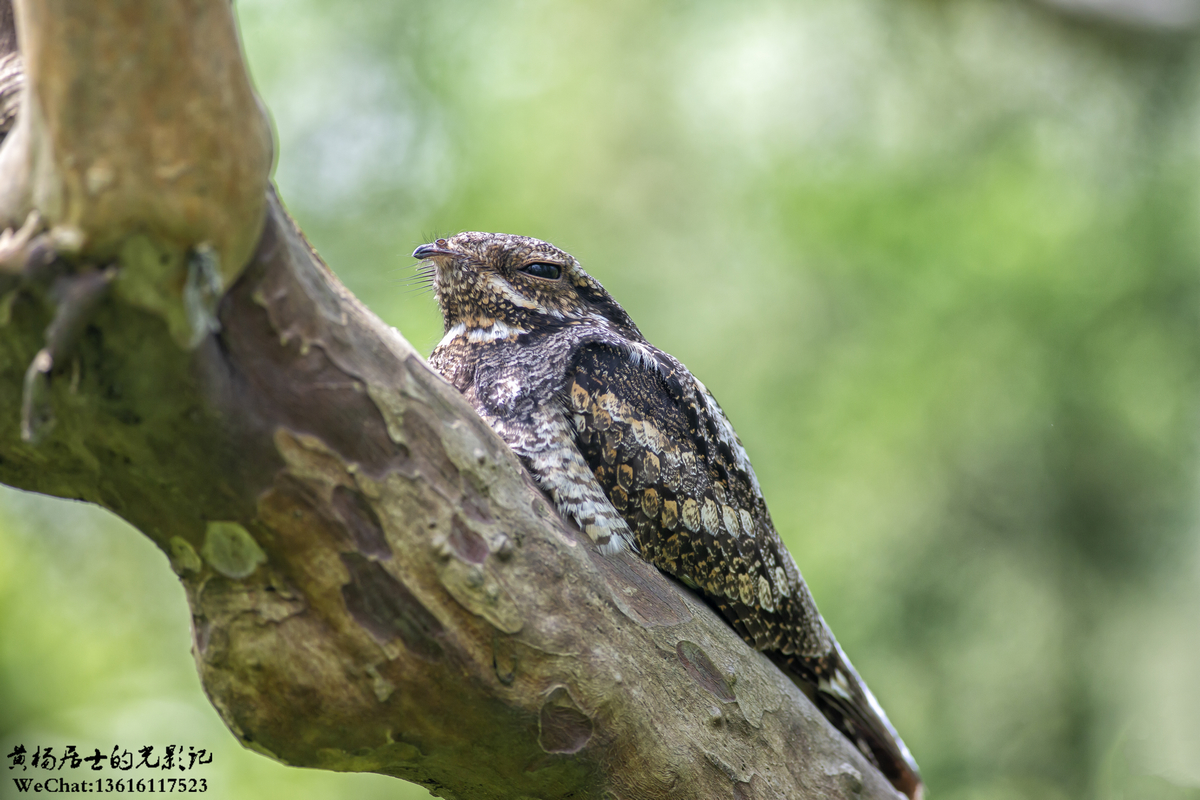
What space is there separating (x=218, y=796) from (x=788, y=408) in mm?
6309

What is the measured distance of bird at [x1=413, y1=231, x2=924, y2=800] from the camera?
8.75ft

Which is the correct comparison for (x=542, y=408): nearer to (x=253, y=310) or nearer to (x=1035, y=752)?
(x=253, y=310)

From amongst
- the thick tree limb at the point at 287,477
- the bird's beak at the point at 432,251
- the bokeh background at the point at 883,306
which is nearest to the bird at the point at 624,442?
the bird's beak at the point at 432,251

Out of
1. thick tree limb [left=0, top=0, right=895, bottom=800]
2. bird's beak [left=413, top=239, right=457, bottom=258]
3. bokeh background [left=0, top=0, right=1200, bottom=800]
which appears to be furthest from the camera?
bokeh background [left=0, top=0, right=1200, bottom=800]

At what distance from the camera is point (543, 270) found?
321 cm

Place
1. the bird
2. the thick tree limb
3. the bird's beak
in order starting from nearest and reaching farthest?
the thick tree limb < the bird < the bird's beak

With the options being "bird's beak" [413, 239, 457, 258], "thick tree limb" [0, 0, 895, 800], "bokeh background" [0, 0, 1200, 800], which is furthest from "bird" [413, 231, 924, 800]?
"bokeh background" [0, 0, 1200, 800]

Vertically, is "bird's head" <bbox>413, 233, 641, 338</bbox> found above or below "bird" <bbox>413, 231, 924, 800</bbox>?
above

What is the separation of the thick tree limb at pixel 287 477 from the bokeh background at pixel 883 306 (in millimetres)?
5524

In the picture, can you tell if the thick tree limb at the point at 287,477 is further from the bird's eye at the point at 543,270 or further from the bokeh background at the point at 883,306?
the bokeh background at the point at 883,306

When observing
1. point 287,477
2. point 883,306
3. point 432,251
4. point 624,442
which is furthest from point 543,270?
point 883,306

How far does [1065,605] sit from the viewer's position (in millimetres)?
7992

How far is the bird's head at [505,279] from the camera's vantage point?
10.4 ft

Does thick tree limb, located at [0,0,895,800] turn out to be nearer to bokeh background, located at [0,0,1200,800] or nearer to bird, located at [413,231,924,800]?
bird, located at [413,231,924,800]
